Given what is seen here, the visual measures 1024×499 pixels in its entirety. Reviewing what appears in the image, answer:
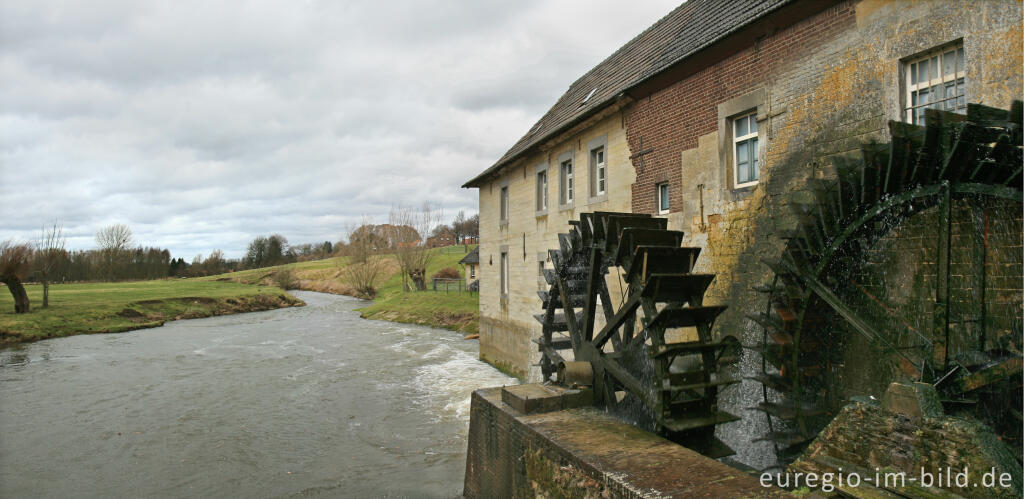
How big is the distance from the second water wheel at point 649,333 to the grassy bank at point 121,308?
2371cm

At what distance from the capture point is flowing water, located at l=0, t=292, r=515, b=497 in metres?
7.84

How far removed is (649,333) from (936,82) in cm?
336

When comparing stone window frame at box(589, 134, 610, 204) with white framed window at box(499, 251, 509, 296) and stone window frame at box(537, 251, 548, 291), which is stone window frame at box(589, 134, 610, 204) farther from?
white framed window at box(499, 251, 509, 296)

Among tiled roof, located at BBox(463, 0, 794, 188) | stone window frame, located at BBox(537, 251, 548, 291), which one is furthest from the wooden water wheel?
stone window frame, located at BBox(537, 251, 548, 291)

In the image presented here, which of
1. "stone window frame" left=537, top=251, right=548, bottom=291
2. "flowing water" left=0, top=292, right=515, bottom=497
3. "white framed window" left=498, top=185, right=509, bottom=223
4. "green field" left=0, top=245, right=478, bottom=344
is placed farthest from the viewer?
"green field" left=0, top=245, right=478, bottom=344

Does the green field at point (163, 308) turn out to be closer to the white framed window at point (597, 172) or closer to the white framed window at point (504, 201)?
the white framed window at point (504, 201)

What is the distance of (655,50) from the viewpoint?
9.65 meters

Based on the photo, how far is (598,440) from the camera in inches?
175

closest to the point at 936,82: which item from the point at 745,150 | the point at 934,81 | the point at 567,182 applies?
the point at 934,81

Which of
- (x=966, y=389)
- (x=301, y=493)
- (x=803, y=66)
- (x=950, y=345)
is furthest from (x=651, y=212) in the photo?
Result: (x=301, y=493)

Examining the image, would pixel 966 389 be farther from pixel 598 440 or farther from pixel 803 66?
pixel 803 66

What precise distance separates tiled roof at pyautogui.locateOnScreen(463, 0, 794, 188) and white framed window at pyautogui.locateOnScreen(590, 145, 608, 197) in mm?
757

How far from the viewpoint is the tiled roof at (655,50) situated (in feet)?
23.5

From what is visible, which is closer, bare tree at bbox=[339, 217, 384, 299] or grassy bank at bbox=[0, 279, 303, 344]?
grassy bank at bbox=[0, 279, 303, 344]
